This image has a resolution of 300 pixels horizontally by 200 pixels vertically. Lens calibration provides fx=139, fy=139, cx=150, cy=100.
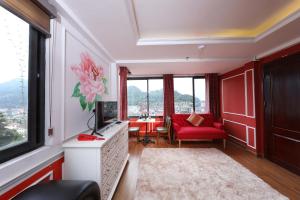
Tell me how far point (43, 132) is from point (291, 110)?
414cm

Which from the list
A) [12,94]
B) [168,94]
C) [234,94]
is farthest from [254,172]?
[12,94]

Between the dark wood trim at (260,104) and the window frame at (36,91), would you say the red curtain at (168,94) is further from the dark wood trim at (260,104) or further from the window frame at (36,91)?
the window frame at (36,91)

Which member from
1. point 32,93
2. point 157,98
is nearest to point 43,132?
point 32,93

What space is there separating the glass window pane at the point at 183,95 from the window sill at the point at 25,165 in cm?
470

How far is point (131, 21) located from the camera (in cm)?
198

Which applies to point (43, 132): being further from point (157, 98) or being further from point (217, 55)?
point (157, 98)

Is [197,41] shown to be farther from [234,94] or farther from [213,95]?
[213,95]

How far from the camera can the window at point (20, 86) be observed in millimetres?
1163

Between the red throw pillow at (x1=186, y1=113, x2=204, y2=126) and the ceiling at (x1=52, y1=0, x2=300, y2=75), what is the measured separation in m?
2.18

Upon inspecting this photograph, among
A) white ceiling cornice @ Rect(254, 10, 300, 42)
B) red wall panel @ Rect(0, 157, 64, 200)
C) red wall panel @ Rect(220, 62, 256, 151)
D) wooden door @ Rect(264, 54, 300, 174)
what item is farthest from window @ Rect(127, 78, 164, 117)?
red wall panel @ Rect(0, 157, 64, 200)

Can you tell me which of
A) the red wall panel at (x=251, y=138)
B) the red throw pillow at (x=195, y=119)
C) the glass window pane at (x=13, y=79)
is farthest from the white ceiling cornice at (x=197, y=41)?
the red throw pillow at (x=195, y=119)

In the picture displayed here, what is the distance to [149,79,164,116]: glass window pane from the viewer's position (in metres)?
5.67

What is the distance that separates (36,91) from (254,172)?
3760mm

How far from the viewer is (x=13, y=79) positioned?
125cm
